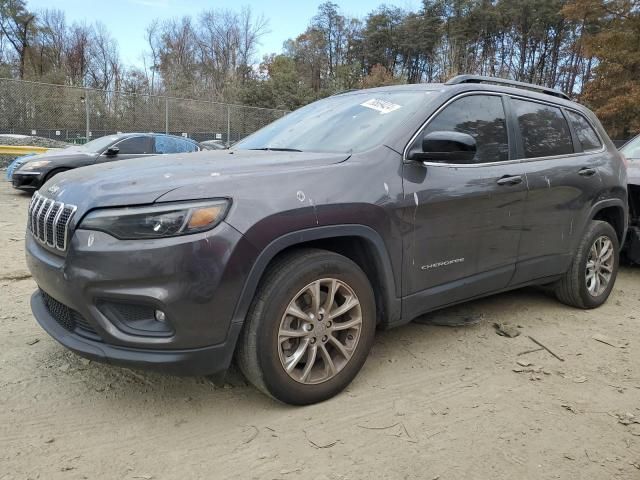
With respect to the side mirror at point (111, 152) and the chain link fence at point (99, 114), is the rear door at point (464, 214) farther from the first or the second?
the chain link fence at point (99, 114)

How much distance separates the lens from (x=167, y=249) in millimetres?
2203

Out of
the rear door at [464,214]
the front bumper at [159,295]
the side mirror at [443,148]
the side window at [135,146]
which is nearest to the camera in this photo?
the front bumper at [159,295]

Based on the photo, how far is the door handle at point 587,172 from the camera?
409 centimetres

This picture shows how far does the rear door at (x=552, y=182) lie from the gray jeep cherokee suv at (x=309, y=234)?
0.02 metres

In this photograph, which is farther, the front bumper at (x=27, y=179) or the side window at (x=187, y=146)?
the side window at (x=187, y=146)

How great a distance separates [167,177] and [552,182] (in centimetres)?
280

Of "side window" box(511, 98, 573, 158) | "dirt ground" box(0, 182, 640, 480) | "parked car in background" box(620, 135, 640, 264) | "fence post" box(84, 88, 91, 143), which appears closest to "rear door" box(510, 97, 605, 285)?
"side window" box(511, 98, 573, 158)

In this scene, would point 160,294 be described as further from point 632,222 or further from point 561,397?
point 632,222

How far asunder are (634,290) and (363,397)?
3753 mm

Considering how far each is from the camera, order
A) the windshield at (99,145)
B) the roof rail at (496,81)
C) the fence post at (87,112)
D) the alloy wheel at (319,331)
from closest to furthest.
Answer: the alloy wheel at (319,331)
the roof rail at (496,81)
the windshield at (99,145)
the fence post at (87,112)

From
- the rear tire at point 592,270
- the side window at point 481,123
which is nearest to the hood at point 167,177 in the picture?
the side window at point 481,123

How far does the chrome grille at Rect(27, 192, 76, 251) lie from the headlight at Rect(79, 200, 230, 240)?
22 centimetres

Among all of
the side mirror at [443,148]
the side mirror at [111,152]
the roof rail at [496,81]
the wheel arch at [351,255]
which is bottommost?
the wheel arch at [351,255]

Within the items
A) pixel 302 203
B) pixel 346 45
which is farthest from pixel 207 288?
pixel 346 45
